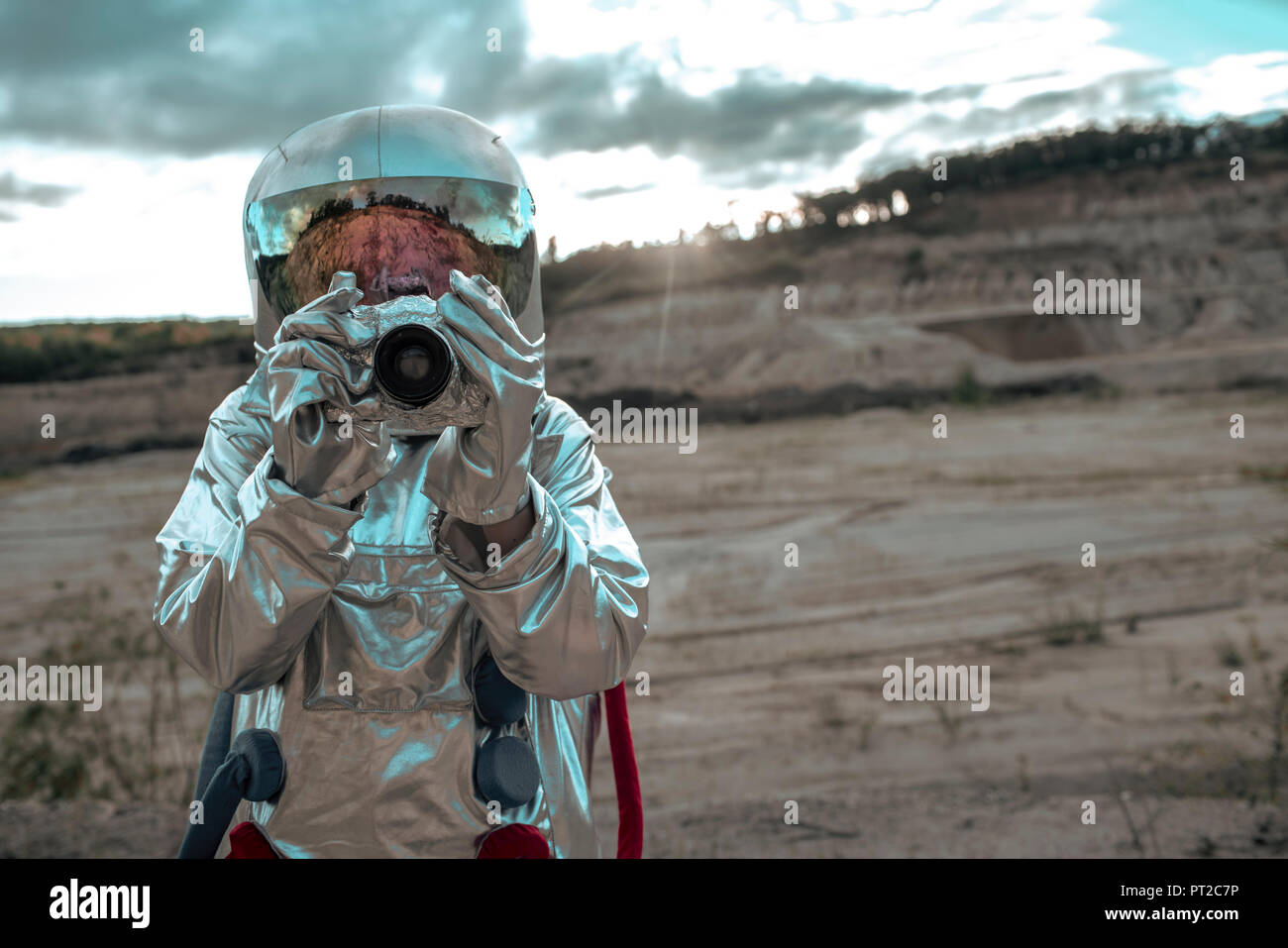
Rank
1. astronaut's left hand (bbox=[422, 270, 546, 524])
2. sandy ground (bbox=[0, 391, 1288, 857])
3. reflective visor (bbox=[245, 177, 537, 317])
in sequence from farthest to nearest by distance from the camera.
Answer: sandy ground (bbox=[0, 391, 1288, 857]), reflective visor (bbox=[245, 177, 537, 317]), astronaut's left hand (bbox=[422, 270, 546, 524])

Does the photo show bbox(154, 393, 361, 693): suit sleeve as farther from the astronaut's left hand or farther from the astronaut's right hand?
the astronaut's left hand

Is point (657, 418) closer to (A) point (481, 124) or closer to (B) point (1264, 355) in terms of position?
(B) point (1264, 355)

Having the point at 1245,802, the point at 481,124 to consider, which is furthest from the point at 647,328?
the point at 481,124

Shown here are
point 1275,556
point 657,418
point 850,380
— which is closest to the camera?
point 1275,556

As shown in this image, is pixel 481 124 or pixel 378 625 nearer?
pixel 378 625

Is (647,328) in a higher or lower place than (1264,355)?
higher

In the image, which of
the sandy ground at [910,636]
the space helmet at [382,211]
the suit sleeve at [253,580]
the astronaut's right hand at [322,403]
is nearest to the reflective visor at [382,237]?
the space helmet at [382,211]

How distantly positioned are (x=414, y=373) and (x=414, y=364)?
0.04 feet

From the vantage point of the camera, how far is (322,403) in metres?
1.43

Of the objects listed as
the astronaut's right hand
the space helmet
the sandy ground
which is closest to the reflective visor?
the space helmet

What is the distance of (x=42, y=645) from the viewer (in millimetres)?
8648

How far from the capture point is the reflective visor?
1790 mm

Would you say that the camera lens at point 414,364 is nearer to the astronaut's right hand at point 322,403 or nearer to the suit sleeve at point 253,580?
the astronaut's right hand at point 322,403
